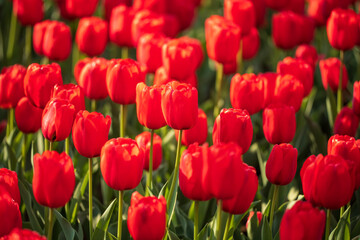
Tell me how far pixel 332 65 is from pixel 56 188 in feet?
4.98

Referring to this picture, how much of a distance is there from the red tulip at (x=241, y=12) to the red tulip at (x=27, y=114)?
3.89ft

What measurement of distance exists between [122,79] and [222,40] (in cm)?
64

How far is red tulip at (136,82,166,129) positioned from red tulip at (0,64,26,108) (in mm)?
566

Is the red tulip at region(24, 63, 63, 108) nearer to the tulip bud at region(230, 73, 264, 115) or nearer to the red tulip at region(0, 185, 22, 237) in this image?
the red tulip at region(0, 185, 22, 237)

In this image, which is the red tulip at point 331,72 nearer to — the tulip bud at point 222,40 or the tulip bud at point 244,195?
the tulip bud at point 222,40

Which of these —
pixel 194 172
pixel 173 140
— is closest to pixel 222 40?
pixel 173 140

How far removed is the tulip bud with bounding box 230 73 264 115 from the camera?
78.4 inches

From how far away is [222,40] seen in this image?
2428 mm

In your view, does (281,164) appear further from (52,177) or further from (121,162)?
(52,177)

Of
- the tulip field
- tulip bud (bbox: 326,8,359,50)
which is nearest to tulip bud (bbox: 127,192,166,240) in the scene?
the tulip field

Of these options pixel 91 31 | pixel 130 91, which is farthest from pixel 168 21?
pixel 130 91

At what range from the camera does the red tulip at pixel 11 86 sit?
6.86 ft

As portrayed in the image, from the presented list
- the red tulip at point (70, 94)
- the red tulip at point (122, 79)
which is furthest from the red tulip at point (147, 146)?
the red tulip at point (70, 94)

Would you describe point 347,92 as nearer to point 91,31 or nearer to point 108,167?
point 91,31
